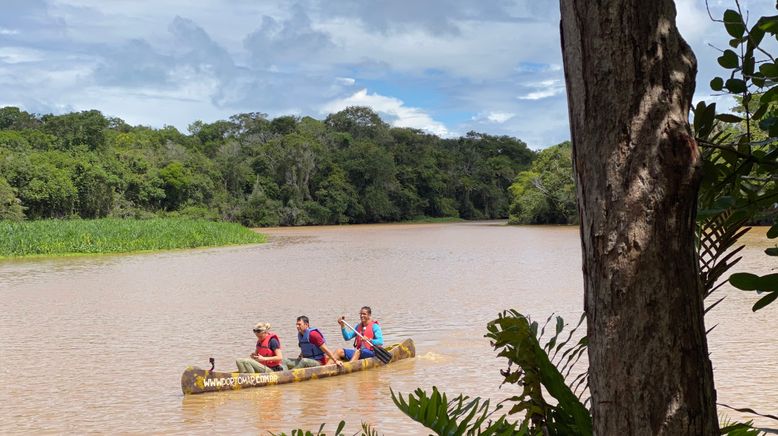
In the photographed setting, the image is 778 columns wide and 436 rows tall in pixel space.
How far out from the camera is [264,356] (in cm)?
896

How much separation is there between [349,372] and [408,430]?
2.36m

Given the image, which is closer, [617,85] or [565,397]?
[617,85]

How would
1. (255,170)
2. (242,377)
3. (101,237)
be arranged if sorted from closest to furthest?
(242,377), (101,237), (255,170)

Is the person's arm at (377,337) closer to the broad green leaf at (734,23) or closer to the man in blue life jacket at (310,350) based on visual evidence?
the man in blue life jacket at (310,350)

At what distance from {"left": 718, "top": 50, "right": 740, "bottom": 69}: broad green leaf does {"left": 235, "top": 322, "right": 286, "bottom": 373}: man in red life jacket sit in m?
7.16

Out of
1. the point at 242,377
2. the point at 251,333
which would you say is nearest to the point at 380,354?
the point at 242,377

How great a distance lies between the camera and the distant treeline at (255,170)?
144 feet

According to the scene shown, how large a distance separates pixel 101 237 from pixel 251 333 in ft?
63.5

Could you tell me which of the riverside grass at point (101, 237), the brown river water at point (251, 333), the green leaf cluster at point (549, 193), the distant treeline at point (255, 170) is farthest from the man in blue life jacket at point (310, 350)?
the green leaf cluster at point (549, 193)

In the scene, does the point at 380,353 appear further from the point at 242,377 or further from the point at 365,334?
the point at 242,377

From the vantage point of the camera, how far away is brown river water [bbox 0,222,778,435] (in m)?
7.71

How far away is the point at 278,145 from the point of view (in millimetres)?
62219

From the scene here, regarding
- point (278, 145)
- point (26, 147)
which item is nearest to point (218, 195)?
point (278, 145)

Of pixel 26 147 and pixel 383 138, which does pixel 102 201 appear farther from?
pixel 383 138
